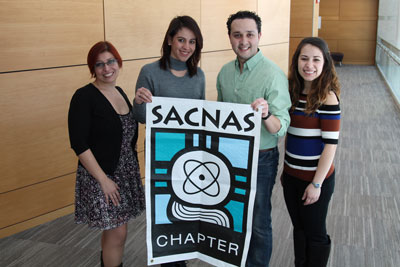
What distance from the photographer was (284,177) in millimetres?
2207

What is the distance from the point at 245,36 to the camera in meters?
1.93

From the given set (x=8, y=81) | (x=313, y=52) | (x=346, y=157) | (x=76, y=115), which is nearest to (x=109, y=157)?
(x=76, y=115)

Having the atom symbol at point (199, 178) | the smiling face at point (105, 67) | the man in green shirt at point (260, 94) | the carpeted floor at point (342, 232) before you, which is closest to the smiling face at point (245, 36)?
the man in green shirt at point (260, 94)

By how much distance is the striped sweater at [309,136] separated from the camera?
1952 millimetres

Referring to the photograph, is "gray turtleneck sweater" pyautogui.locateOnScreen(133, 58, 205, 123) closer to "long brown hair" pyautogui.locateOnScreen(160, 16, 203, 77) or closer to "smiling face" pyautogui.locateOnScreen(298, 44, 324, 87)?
"long brown hair" pyautogui.locateOnScreen(160, 16, 203, 77)

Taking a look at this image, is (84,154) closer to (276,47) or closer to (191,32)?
(191,32)

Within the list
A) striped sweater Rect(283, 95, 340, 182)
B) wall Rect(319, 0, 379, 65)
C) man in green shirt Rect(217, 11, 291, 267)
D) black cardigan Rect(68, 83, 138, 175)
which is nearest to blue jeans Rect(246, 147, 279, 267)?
man in green shirt Rect(217, 11, 291, 267)

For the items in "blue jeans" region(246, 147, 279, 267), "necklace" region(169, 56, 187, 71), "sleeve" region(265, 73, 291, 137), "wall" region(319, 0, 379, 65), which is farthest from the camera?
"wall" region(319, 0, 379, 65)

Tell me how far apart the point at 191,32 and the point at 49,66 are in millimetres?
1670

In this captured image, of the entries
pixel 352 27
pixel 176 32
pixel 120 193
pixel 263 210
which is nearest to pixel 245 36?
pixel 176 32

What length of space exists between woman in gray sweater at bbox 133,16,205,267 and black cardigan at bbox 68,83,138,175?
0.14 meters

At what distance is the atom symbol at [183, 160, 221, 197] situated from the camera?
196 centimetres

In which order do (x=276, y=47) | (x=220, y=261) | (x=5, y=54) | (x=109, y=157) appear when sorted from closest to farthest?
(x=220, y=261) → (x=109, y=157) → (x=5, y=54) → (x=276, y=47)

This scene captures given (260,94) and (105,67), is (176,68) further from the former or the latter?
(260,94)
